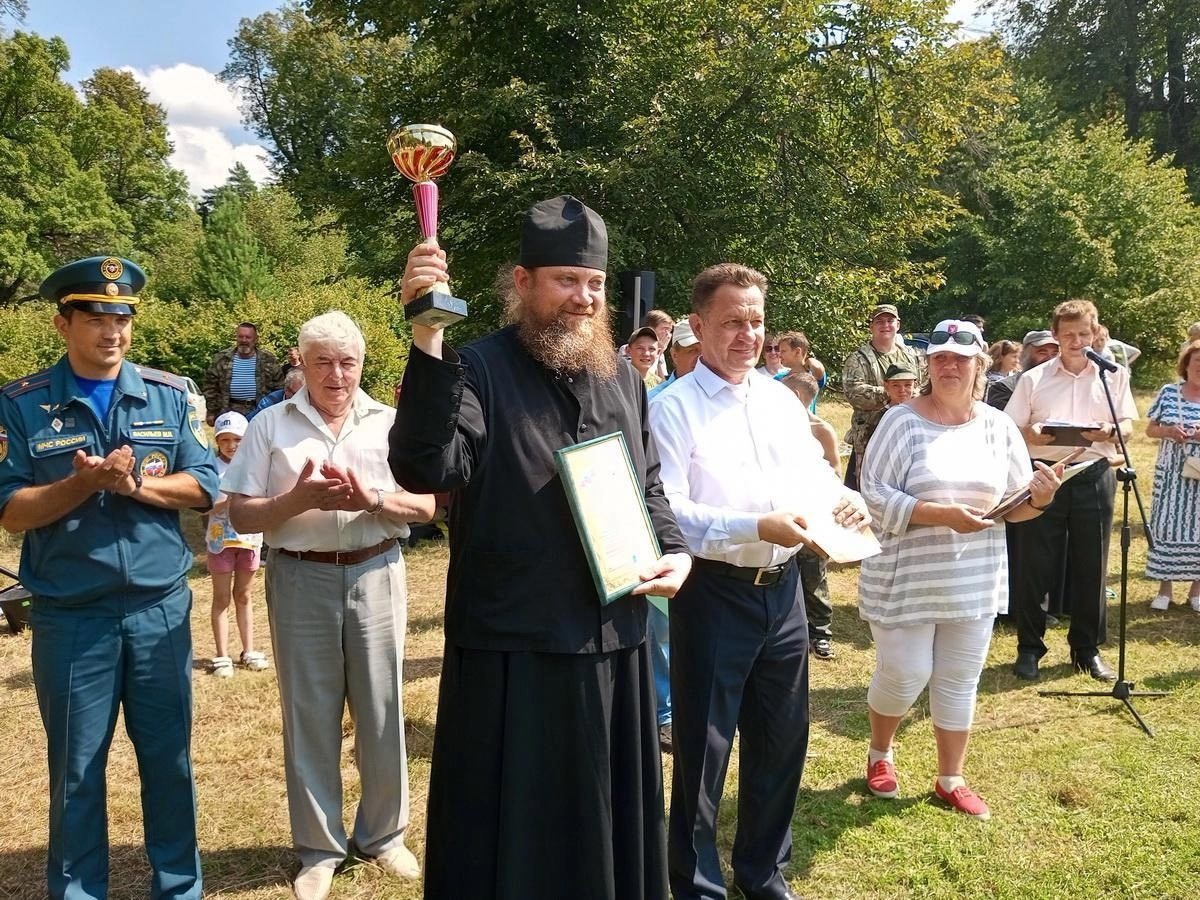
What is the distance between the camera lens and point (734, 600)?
122 inches

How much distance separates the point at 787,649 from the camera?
3.19m

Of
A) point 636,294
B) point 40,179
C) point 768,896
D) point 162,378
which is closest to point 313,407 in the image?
point 162,378

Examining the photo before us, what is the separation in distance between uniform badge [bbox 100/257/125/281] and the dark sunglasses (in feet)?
10.6

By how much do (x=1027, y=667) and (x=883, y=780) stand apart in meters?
2.07

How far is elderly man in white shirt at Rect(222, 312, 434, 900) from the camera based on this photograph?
3.32 m

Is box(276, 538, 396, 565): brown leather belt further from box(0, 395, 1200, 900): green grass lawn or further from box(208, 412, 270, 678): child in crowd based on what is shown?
box(208, 412, 270, 678): child in crowd

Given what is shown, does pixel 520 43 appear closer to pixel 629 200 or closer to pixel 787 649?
pixel 629 200

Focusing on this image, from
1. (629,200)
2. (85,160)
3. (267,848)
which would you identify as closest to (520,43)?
(629,200)

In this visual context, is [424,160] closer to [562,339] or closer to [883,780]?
[562,339]

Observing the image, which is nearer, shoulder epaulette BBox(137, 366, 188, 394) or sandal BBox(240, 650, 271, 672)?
shoulder epaulette BBox(137, 366, 188, 394)

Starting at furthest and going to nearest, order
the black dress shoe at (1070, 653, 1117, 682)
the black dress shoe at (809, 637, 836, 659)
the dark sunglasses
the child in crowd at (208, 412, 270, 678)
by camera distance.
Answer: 1. the black dress shoe at (809, 637, 836, 659)
2. the child in crowd at (208, 412, 270, 678)
3. the black dress shoe at (1070, 653, 1117, 682)
4. the dark sunglasses

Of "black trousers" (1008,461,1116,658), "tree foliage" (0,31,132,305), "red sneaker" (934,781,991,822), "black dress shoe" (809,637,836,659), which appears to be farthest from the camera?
"tree foliage" (0,31,132,305)

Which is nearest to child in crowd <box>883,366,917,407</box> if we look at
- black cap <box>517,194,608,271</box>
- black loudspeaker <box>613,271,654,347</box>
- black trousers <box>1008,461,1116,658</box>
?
black trousers <box>1008,461,1116,658</box>

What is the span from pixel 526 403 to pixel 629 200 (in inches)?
450
